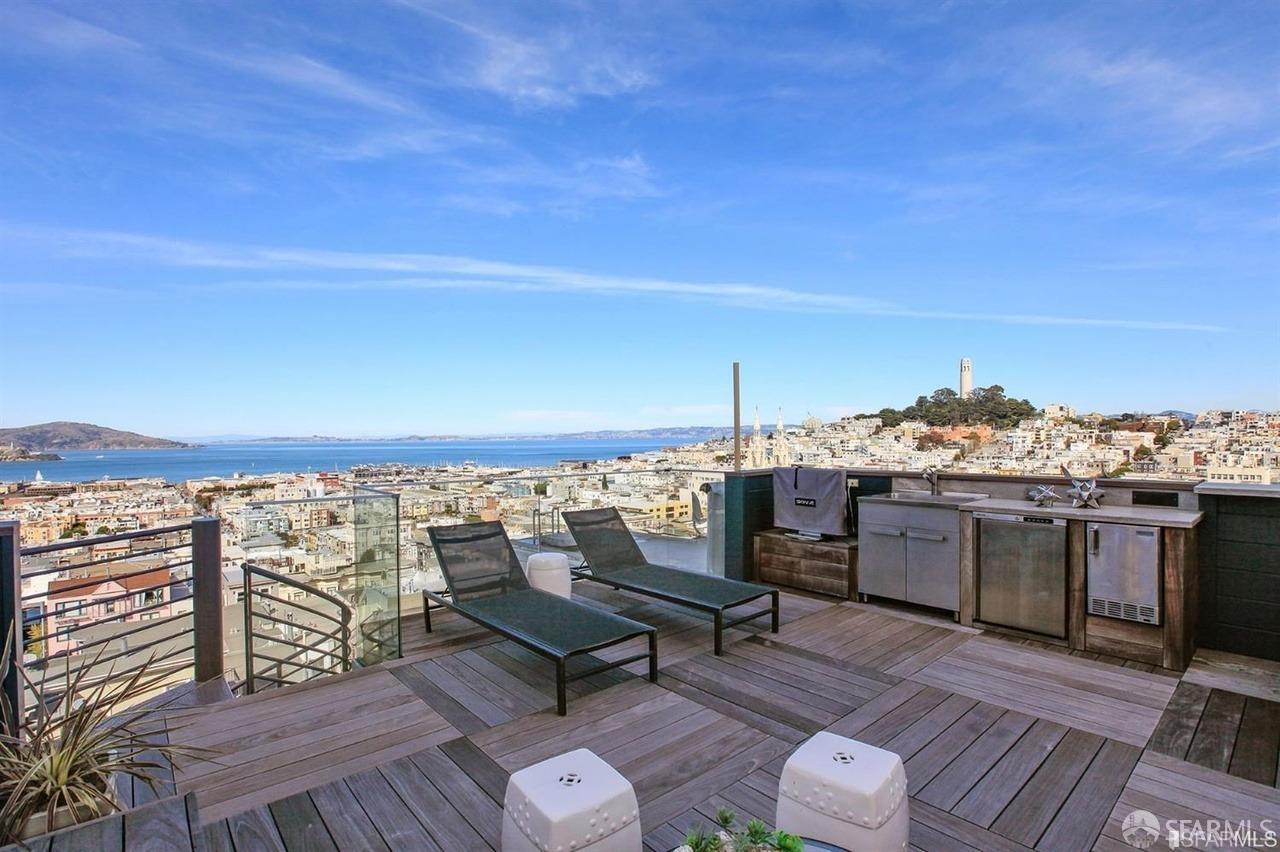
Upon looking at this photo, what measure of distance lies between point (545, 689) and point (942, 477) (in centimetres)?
355

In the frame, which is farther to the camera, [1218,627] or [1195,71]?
[1195,71]

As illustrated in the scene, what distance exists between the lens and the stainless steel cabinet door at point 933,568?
4.40 meters

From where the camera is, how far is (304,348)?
63.3ft

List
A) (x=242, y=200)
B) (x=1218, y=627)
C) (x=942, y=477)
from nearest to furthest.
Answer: (x=1218, y=627)
(x=942, y=477)
(x=242, y=200)

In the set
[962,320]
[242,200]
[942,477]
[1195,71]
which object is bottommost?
[942,477]

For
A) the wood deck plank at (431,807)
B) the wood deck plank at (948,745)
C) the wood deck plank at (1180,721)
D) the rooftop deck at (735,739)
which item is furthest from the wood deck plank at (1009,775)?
the wood deck plank at (431,807)

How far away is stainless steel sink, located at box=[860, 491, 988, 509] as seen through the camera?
174 inches

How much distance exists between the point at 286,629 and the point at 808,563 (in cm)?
400

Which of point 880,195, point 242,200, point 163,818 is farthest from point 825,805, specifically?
point 242,200

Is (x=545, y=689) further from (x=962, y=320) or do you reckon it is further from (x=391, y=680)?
(x=962, y=320)

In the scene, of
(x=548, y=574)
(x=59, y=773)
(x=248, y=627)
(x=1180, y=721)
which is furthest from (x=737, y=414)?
(x=59, y=773)

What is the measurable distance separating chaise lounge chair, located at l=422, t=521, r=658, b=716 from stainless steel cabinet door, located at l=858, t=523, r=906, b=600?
2.09 m

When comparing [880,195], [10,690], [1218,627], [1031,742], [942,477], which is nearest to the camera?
[10,690]

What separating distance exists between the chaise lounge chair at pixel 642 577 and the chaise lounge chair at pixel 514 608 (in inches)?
17.0
